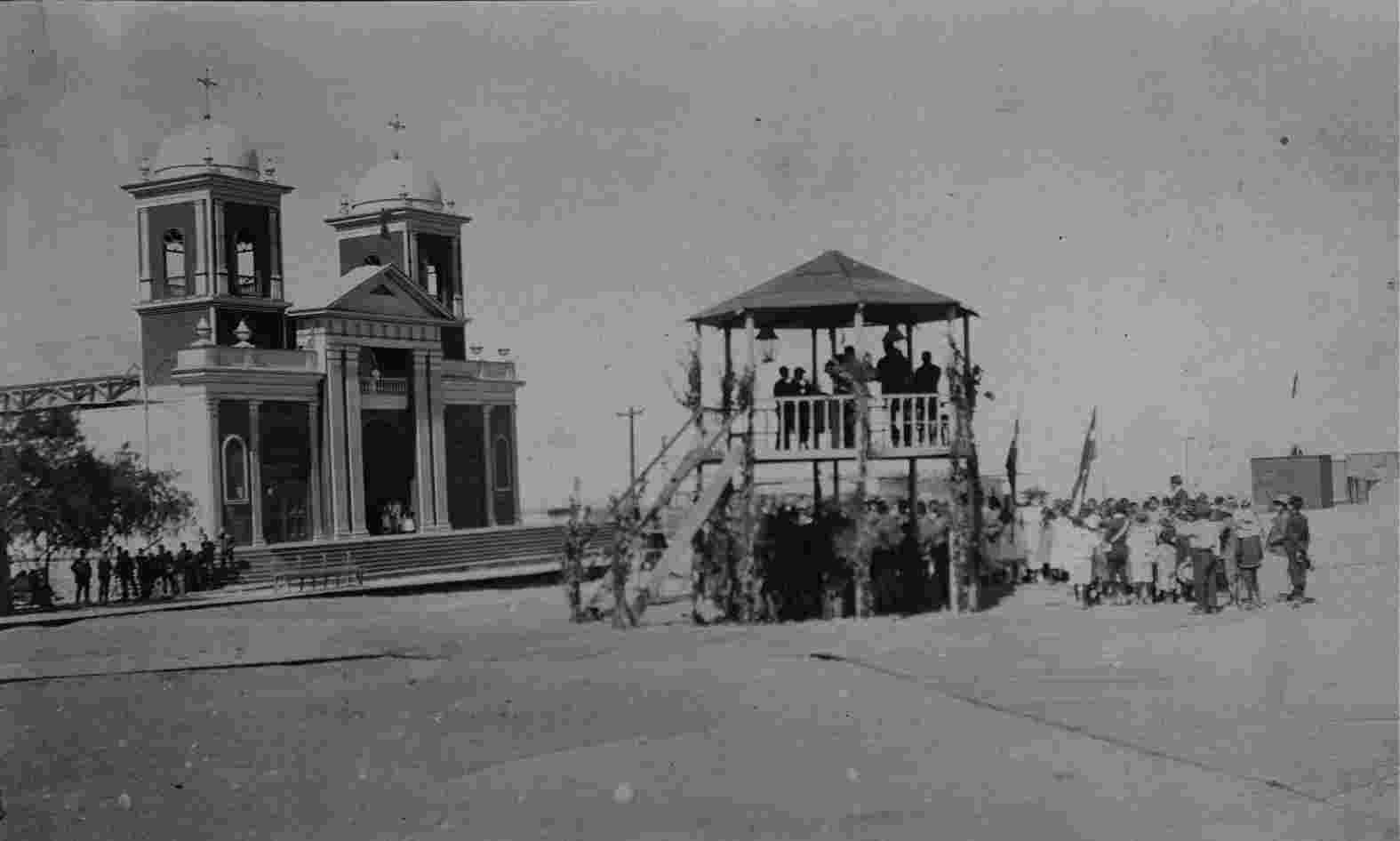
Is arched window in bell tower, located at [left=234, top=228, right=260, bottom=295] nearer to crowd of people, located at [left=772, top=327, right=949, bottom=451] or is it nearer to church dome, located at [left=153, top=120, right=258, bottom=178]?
church dome, located at [left=153, top=120, right=258, bottom=178]

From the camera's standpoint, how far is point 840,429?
1991cm

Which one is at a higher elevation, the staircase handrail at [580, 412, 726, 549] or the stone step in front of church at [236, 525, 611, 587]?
the staircase handrail at [580, 412, 726, 549]

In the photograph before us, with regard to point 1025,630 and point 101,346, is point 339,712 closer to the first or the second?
point 1025,630

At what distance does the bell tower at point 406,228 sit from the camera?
5019 cm

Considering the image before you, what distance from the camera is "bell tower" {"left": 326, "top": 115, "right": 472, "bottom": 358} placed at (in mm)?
50188

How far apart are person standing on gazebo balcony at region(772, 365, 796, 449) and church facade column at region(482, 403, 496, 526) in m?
30.5

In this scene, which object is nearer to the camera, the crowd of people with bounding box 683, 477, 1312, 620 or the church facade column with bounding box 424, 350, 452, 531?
the crowd of people with bounding box 683, 477, 1312, 620

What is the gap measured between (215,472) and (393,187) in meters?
14.6

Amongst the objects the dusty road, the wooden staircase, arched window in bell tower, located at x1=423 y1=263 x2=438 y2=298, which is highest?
arched window in bell tower, located at x1=423 y1=263 x2=438 y2=298

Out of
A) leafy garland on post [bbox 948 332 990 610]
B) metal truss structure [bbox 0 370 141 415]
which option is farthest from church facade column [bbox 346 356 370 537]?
leafy garland on post [bbox 948 332 990 610]

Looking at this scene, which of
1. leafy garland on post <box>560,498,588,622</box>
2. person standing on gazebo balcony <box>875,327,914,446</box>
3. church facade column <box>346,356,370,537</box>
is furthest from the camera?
church facade column <box>346,356,370,537</box>

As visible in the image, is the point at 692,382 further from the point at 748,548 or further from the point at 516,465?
the point at 516,465

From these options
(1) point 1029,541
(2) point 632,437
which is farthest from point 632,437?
(1) point 1029,541

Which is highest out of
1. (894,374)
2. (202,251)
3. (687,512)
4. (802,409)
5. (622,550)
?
(202,251)
